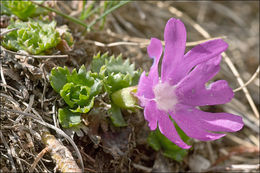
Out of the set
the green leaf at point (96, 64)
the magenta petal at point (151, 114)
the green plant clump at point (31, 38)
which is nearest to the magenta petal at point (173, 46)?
the magenta petal at point (151, 114)

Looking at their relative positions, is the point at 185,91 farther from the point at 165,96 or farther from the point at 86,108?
the point at 86,108

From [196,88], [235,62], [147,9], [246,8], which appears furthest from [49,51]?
[246,8]

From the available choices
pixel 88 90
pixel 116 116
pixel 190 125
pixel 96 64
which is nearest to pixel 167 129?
pixel 190 125

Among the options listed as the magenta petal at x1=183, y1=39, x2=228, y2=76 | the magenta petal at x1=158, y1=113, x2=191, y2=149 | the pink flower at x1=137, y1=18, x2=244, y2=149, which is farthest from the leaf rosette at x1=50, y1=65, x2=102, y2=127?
the magenta petal at x1=183, y1=39, x2=228, y2=76

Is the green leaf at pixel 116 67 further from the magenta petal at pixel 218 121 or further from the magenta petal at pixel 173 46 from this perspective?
the magenta petal at pixel 218 121

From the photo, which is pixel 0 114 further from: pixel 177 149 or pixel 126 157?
pixel 177 149

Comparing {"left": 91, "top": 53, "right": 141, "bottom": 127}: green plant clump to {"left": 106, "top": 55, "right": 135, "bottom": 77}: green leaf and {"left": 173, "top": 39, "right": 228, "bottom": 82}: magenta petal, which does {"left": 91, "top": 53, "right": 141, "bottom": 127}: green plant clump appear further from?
{"left": 173, "top": 39, "right": 228, "bottom": 82}: magenta petal
